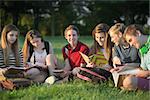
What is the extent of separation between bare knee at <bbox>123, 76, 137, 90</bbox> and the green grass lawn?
0.07m

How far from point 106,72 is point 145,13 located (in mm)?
30745

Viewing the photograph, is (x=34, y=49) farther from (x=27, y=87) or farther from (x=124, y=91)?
(x=124, y=91)

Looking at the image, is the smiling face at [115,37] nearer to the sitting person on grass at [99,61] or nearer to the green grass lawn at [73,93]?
the sitting person on grass at [99,61]

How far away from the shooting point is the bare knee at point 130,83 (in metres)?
3.96

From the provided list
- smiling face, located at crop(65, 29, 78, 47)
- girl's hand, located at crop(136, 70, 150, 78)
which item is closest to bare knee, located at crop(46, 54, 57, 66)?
smiling face, located at crop(65, 29, 78, 47)

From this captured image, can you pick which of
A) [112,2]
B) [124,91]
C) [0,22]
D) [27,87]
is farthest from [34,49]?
[112,2]

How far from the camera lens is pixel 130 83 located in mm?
3994

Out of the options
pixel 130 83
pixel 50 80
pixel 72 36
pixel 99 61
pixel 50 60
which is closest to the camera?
pixel 130 83

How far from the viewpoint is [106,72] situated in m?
4.58

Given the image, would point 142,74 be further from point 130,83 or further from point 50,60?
point 50,60

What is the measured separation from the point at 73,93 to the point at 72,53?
4.27 ft

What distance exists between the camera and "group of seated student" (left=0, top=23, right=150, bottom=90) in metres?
4.66

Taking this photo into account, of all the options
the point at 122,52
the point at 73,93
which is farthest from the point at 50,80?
→ the point at 122,52

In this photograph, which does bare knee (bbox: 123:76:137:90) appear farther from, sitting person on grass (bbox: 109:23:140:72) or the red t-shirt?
the red t-shirt
